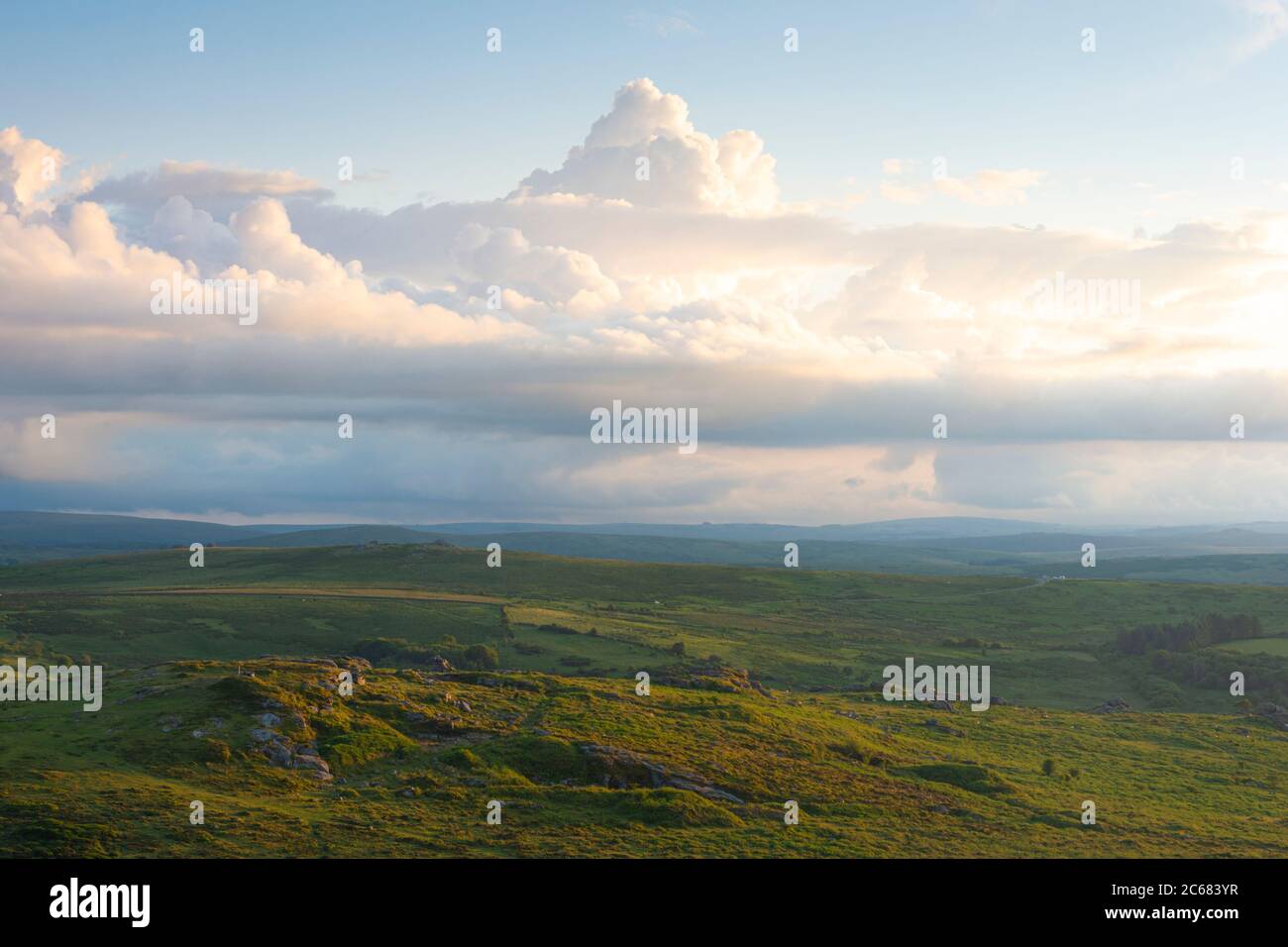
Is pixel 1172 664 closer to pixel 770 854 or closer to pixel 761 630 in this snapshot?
pixel 761 630

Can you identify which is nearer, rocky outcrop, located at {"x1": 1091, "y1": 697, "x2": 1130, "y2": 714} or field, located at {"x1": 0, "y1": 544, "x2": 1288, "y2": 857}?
field, located at {"x1": 0, "y1": 544, "x2": 1288, "y2": 857}

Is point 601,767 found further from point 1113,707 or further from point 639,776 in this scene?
point 1113,707

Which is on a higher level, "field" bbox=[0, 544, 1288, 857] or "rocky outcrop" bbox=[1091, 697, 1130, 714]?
"field" bbox=[0, 544, 1288, 857]

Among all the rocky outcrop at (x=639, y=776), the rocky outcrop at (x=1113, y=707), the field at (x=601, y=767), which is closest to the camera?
the field at (x=601, y=767)

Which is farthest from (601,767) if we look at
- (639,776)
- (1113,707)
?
(1113,707)

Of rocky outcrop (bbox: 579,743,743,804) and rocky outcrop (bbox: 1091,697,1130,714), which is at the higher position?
rocky outcrop (bbox: 579,743,743,804)

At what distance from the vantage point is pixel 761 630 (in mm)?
171625

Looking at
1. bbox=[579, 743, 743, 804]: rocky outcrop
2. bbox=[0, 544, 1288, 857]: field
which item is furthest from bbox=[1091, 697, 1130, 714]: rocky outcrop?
bbox=[579, 743, 743, 804]: rocky outcrop

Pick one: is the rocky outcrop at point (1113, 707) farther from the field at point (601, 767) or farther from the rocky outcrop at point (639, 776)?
the rocky outcrop at point (639, 776)

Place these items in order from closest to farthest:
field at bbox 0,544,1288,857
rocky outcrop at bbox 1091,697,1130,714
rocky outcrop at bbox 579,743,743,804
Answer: field at bbox 0,544,1288,857 < rocky outcrop at bbox 579,743,743,804 < rocky outcrop at bbox 1091,697,1130,714

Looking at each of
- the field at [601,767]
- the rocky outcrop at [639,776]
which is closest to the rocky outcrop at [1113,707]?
the field at [601,767]

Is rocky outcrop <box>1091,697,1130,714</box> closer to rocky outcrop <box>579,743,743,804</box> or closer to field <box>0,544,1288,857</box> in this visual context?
field <box>0,544,1288,857</box>

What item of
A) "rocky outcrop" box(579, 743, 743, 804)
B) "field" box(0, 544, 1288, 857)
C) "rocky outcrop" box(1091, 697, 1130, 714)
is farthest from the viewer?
"rocky outcrop" box(1091, 697, 1130, 714)
